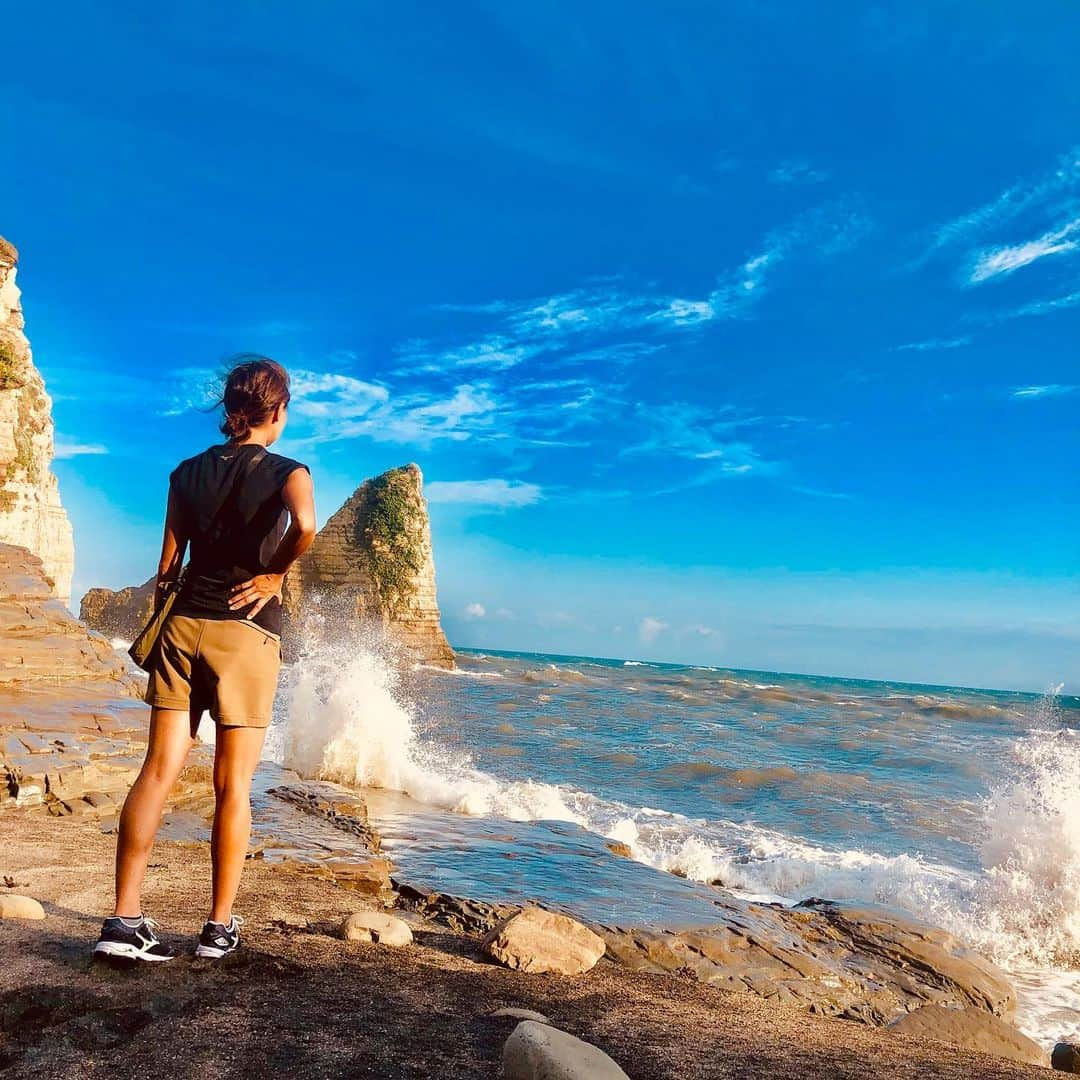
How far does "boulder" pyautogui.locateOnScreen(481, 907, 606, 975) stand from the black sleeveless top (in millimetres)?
1768

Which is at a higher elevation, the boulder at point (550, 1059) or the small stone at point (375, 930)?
the boulder at point (550, 1059)

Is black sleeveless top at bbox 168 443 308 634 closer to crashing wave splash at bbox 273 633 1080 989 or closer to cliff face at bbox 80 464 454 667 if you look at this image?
crashing wave splash at bbox 273 633 1080 989

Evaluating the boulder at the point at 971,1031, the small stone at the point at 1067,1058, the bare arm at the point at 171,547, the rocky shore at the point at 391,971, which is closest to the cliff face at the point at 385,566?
the rocky shore at the point at 391,971

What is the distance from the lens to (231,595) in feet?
9.25

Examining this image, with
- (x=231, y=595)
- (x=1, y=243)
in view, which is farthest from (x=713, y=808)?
(x=1, y=243)

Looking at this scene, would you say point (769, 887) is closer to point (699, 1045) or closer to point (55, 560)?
point (699, 1045)

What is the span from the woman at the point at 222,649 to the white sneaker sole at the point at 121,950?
0.24 ft

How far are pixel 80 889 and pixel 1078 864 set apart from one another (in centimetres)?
930

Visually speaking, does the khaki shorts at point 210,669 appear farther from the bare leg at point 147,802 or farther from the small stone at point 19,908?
the small stone at point 19,908

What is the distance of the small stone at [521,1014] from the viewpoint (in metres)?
2.65

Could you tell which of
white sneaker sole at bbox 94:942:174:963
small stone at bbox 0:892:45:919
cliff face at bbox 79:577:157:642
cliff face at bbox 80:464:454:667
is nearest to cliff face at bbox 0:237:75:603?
cliff face at bbox 80:464:454:667

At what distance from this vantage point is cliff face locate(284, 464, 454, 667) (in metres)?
45.2

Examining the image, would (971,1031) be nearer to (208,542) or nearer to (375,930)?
(375,930)

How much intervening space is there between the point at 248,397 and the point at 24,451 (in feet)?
94.0
